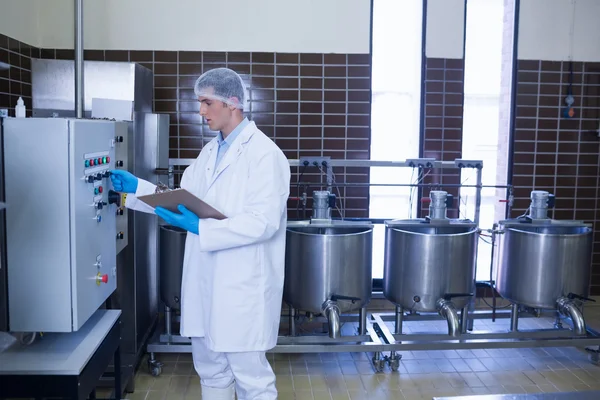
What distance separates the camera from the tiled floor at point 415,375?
2857 mm

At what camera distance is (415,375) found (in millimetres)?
3074

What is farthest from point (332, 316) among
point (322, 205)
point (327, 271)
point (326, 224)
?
point (322, 205)

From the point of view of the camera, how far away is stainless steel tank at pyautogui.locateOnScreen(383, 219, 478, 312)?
2.97m

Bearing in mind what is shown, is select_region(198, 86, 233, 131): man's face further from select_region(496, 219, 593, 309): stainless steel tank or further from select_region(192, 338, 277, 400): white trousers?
select_region(496, 219, 593, 309): stainless steel tank

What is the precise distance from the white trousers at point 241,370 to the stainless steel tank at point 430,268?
1073mm

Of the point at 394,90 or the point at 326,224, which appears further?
the point at 394,90

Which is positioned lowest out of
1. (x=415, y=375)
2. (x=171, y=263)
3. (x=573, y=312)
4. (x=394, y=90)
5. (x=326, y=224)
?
(x=415, y=375)

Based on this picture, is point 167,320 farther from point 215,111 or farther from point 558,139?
point 558,139

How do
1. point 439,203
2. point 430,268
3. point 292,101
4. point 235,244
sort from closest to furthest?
point 235,244 < point 430,268 < point 439,203 < point 292,101

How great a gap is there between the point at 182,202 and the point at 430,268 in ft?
4.81

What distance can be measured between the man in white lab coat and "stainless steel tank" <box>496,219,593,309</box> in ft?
5.21

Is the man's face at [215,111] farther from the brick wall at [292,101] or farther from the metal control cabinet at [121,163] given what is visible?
the brick wall at [292,101]

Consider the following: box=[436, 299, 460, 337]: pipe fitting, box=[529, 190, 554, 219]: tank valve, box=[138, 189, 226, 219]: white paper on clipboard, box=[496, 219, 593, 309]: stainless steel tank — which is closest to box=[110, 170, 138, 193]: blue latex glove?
box=[138, 189, 226, 219]: white paper on clipboard

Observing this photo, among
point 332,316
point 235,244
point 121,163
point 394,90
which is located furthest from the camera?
point 394,90
